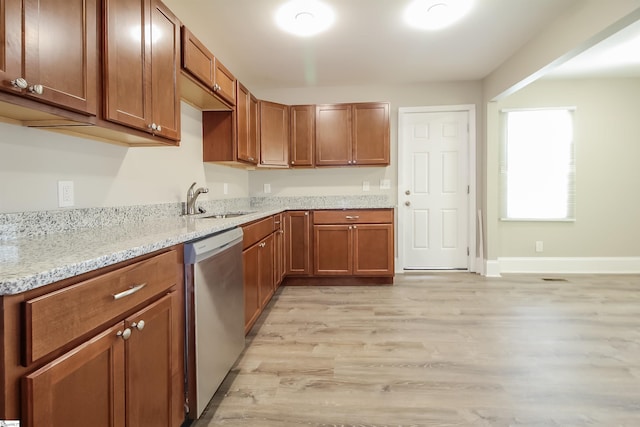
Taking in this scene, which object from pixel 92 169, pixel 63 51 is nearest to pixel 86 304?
pixel 63 51

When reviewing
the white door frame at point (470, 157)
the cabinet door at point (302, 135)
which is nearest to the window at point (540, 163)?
the white door frame at point (470, 157)

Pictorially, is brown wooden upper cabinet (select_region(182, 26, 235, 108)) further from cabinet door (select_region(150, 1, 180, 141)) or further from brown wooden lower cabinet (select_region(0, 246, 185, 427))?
brown wooden lower cabinet (select_region(0, 246, 185, 427))

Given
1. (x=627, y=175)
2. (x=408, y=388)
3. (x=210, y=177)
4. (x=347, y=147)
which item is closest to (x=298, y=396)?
(x=408, y=388)

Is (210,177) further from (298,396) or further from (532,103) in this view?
(532,103)

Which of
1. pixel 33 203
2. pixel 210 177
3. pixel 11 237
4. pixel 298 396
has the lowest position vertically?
pixel 298 396

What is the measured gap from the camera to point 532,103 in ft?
14.1

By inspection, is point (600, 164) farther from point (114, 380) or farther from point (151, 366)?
point (114, 380)

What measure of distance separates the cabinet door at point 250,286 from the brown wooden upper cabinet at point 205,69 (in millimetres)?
1199

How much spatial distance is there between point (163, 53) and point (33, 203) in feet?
3.20

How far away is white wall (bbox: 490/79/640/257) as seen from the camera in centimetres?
423

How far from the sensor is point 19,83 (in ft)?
3.19

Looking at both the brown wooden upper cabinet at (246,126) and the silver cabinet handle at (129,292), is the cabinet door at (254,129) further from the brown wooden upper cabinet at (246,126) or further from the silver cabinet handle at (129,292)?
the silver cabinet handle at (129,292)

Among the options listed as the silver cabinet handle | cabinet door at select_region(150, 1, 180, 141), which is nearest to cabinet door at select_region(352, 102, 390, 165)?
cabinet door at select_region(150, 1, 180, 141)

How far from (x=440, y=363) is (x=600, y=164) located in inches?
156
